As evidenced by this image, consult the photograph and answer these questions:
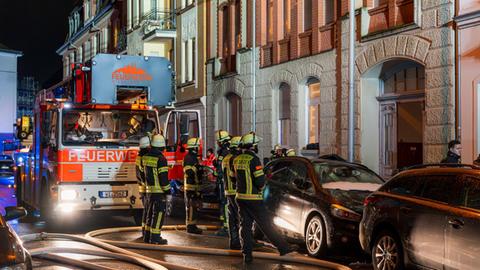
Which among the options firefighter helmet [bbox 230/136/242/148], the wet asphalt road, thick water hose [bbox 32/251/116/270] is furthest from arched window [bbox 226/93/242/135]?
thick water hose [bbox 32/251/116/270]

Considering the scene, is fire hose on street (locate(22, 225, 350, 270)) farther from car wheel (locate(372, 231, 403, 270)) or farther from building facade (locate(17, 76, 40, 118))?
building facade (locate(17, 76, 40, 118))

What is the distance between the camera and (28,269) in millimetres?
5484

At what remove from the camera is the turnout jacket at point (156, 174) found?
11594mm

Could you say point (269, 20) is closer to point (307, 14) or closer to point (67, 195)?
point (307, 14)

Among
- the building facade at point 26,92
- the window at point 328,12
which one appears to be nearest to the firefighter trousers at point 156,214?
the window at point 328,12

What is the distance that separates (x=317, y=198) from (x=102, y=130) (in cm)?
520

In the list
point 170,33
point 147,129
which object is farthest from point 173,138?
point 170,33

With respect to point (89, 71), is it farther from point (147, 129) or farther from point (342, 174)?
point (342, 174)

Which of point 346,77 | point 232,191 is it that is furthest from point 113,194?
point 346,77

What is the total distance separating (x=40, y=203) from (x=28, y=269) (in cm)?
951

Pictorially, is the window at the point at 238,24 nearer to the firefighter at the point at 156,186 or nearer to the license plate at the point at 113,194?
the license plate at the point at 113,194

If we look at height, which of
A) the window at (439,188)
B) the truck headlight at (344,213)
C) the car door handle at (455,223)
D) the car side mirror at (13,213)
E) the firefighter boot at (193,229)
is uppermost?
the window at (439,188)

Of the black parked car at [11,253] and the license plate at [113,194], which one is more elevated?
the black parked car at [11,253]

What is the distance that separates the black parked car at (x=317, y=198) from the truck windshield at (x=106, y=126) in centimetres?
309
